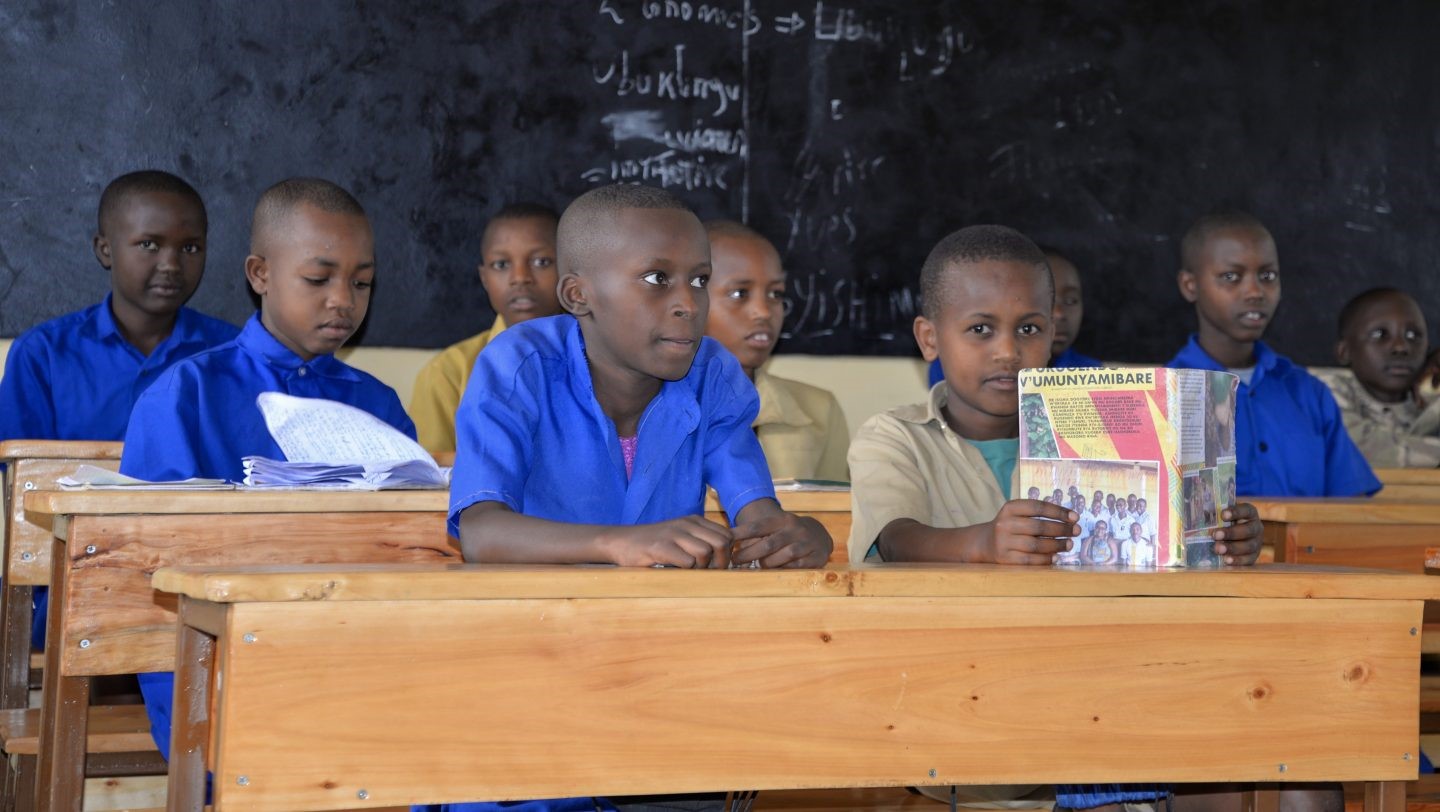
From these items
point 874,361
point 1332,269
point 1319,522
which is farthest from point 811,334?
point 1319,522

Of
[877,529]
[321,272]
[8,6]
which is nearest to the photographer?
[877,529]

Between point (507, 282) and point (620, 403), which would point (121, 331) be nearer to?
point (507, 282)

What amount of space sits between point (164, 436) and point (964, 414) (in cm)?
153

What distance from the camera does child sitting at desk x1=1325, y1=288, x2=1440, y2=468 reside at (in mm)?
5188

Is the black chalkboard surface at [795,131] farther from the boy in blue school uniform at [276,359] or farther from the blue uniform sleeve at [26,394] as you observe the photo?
the boy in blue school uniform at [276,359]

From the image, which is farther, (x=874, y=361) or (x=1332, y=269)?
(x=1332, y=269)

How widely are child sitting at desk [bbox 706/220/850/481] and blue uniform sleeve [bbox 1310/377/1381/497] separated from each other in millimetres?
1283

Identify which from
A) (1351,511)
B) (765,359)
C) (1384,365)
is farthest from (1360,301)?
(1351,511)

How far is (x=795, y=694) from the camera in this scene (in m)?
1.62

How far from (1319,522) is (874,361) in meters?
2.42

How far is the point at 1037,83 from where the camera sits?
5.32 m

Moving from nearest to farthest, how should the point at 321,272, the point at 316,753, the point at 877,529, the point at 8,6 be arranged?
the point at 316,753, the point at 877,529, the point at 321,272, the point at 8,6

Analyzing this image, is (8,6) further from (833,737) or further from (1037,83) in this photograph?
(833,737)

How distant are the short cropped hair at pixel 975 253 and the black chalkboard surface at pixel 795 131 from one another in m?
2.37
